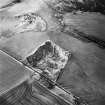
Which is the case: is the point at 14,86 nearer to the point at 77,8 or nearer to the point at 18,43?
the point at 18,43

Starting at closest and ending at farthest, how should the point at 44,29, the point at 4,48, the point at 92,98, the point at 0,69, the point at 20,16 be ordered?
1. the point at 92,98
2. the point at 0,69
3. the point at 4,48
4. the point at 44,29
5. the point at 20,16

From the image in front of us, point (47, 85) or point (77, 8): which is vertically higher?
point (77, 8)

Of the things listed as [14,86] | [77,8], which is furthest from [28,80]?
[77,8]

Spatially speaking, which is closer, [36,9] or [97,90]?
[97,90]

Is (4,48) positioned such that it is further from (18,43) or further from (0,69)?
(0,69)

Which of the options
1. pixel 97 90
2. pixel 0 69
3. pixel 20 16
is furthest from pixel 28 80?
pixel 20 16

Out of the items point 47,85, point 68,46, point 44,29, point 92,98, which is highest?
point 44,29

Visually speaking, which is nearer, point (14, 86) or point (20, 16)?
point (14, 86)

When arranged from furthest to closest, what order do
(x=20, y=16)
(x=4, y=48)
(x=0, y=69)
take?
(x=20, y=16)
(x=4, y=48)
(x=0, y=69)

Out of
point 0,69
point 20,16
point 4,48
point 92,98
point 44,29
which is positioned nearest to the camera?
point 92,98
